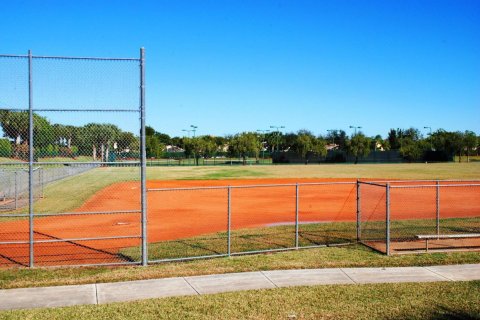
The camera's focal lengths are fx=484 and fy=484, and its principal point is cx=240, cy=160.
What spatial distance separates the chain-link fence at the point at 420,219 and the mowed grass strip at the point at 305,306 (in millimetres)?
3716

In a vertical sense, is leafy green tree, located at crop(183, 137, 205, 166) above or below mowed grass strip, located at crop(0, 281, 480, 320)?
above

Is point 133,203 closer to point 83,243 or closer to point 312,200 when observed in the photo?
point 312,200

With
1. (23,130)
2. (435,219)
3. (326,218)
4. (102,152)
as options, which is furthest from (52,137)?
(435,219)

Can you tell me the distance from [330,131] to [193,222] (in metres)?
175

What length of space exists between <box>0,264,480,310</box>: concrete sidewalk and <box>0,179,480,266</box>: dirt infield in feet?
7.02

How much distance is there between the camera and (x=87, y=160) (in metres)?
11.8

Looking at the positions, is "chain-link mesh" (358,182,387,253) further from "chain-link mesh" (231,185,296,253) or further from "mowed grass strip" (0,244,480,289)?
"chain-link mesh" (231,185,296,253)

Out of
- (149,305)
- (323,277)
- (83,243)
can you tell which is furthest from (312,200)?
(149,305)

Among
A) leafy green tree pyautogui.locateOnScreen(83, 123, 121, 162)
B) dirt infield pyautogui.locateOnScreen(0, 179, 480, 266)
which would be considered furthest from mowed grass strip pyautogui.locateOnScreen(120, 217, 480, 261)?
leafy green tree pyautogui.locateOnScreen(83, 123, 121, 162)

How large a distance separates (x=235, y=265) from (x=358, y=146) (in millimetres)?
101385

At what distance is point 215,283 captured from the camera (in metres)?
9.97

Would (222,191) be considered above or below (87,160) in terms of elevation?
below

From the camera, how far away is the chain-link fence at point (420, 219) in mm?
13781

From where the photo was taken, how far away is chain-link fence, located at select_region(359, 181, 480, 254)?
13781mm
